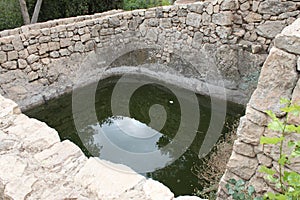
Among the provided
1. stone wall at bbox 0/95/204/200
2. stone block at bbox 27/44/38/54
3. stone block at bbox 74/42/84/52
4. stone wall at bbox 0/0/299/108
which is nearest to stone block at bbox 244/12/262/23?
stone wall at bbox 0/0/299/108

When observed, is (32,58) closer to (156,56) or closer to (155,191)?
(156,56)

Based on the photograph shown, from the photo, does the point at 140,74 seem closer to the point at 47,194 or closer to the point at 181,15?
the point at 181,15

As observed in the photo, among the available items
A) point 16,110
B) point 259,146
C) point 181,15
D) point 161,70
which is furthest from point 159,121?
point 259,146

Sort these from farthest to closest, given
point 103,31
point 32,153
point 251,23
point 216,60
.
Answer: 1. point 103,31
2. point 216,60
3. point 251,23
4. point 32,153

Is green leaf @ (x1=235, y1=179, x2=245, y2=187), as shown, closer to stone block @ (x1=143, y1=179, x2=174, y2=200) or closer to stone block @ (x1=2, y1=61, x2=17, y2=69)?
stone block @ (x1=143, y1=179, x2=174, y2=200)

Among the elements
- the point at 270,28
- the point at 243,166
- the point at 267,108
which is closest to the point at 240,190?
the point at 243,166

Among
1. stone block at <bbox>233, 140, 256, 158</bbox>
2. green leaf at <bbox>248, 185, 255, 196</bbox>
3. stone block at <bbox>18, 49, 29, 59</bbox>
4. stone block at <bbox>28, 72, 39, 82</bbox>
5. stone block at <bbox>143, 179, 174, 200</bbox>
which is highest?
stone block at <bbox>233, 140, 256, 158</bbox>

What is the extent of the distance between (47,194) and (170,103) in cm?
396

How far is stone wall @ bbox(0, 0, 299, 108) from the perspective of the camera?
5102 mm

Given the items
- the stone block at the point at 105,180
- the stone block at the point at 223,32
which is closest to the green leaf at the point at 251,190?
the stone block at the point at 105,180

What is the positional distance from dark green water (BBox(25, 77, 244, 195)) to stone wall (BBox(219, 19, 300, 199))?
6.24 feet

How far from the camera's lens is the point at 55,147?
7.19 feet

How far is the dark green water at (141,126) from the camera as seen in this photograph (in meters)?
4.11

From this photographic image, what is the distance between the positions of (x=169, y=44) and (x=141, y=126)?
1943 millimetres
